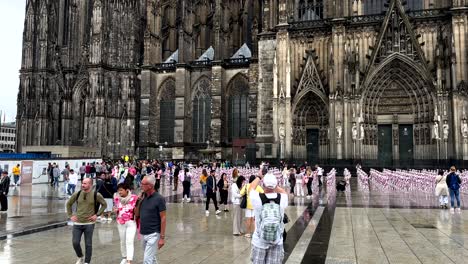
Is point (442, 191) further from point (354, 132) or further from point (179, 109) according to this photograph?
point (179, 109)

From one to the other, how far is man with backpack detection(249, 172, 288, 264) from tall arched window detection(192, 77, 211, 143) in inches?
1712

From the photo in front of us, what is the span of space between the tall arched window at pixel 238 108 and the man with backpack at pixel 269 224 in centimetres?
4187

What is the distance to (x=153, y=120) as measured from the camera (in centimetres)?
4956

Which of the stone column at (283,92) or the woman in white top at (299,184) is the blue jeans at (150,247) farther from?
the stone column at (283,92)

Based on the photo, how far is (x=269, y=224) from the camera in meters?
4.86

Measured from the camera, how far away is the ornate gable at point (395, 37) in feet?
112

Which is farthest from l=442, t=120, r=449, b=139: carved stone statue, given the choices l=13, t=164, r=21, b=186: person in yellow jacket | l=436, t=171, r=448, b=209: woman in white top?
l=13, t=164, r=21, b=186: person in yellow jacket

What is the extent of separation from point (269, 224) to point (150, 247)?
81.0 inches

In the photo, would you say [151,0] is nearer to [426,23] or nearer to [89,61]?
[89,61]

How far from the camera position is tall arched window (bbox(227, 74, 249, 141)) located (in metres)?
47.2

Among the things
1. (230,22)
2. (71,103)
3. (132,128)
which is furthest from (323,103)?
(71,103)

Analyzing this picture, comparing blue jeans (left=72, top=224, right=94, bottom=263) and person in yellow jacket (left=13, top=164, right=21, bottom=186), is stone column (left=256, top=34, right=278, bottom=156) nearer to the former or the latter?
person in yellow jacket (left=13, top=164, right=21, bottom=186)

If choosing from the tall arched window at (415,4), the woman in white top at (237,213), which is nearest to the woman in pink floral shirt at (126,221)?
the woman in white top at (237,213)

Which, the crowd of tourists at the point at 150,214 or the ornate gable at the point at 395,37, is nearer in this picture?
the crowd of tourists at the point at 150,214
